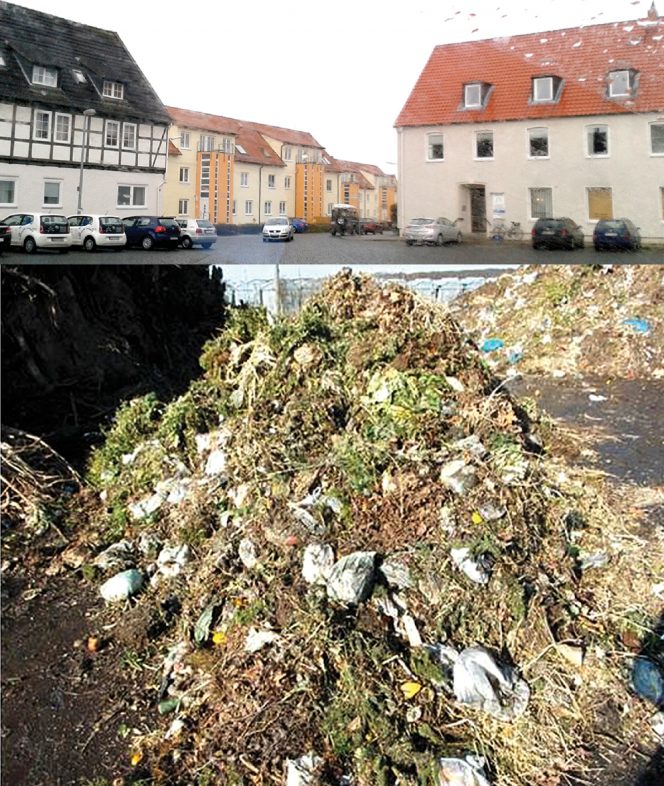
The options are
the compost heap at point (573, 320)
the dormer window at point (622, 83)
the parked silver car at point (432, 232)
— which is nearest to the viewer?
the dormer window at point (622, 83)

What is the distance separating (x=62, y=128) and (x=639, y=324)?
30.1 feet

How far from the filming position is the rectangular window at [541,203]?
1639 millimetres

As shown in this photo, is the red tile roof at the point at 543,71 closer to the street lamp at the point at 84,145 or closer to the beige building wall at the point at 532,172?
the beige building wall at the point at 532,172

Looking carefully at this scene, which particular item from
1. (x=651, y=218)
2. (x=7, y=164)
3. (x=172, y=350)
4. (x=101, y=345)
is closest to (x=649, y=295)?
(x=172, y=350)

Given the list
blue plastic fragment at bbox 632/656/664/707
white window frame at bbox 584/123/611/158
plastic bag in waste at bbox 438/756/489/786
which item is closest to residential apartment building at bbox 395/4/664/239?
white window frame at bbox 584/123/611/158

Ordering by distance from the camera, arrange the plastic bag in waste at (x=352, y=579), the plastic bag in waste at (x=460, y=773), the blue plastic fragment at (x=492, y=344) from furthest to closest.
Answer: the blue plastic fragment at (x=492, y=344), the plastic bag in waste at (x=352, y=579), the plastic bag in waste at (x=460, y=773)

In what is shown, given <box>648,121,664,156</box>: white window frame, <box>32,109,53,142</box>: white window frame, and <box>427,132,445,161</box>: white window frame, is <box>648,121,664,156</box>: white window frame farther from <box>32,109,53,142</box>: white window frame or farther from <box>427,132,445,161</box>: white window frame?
<box>32,109,53,142</box>: white window frame

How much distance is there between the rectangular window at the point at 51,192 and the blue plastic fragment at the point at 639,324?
9132 mm

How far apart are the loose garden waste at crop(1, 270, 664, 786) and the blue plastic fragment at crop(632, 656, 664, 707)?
0.15ft

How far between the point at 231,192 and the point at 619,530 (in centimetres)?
374

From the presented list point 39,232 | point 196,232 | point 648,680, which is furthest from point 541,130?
point 648,680

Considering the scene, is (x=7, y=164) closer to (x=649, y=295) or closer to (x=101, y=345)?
(x=101, y=345)

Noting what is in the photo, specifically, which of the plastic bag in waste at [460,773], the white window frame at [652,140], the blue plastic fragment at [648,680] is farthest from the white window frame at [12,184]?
the blue plastic fragment at [648,680]

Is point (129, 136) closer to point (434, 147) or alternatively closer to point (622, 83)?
point (434, 147)
